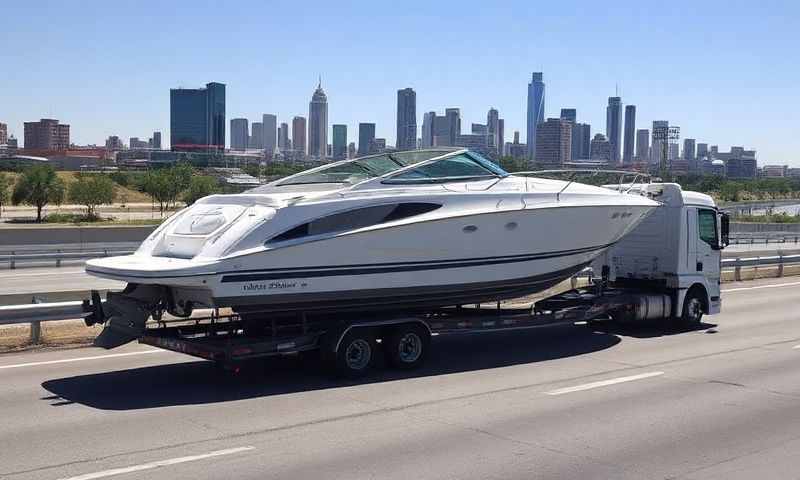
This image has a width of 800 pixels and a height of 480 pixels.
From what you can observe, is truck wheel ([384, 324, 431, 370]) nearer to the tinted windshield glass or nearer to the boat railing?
the tinted windshield glass

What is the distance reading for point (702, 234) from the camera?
18141mm

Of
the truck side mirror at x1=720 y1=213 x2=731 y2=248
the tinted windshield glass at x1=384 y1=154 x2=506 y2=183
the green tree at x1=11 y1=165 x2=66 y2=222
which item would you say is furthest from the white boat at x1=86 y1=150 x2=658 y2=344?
the green tree at x1=11 y1=165 x2=66 y2=222

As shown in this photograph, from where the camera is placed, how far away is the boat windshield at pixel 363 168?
13773 millimetres

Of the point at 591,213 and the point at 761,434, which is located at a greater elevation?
the point at 591,213

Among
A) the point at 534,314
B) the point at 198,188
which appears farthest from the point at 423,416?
the point at 198,188

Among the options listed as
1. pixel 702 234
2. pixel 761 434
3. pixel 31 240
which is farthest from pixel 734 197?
pixel 761 434

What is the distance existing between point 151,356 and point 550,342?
22.6ft

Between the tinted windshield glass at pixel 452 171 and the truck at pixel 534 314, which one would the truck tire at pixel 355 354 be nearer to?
the truck at pixel 534 314

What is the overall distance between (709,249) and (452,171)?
22.2ft

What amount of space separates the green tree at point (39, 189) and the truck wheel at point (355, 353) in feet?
205

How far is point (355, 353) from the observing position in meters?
12.7

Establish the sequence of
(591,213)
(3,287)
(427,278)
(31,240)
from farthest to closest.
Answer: (31,240) → (3,287) → (591,213) → (427,278)

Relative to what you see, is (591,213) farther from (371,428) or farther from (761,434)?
(371,428)

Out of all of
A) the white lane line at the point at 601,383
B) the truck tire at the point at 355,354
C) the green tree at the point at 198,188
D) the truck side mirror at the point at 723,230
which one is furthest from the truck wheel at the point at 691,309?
the green tree at the point at 198,188
